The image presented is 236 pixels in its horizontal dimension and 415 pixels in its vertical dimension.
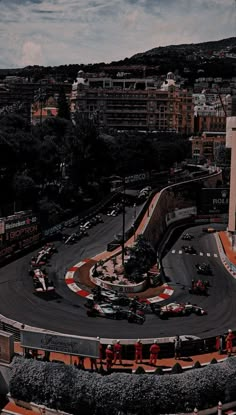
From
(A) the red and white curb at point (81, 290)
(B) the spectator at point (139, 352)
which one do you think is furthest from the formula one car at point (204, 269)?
(B) the spectator at point (139, 352)

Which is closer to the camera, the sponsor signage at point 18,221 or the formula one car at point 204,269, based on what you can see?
the sponsor signage at point 18,221

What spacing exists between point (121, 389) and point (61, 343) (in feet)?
11.8

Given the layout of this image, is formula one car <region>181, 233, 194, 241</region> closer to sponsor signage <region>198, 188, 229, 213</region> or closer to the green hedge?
sponsor signage <region>198, 188, 229, 213</region>

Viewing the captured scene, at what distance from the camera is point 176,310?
111 feet

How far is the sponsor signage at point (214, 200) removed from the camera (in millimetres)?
76312

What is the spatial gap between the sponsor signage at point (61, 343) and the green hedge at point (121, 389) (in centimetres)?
92

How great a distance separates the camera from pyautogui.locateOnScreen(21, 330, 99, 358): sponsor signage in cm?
2338

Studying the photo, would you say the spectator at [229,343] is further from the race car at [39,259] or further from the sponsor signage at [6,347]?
the race car at [39,259]

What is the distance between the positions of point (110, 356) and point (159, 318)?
30.7ft

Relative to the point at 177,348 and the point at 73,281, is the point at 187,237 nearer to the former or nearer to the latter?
the point at 73,281

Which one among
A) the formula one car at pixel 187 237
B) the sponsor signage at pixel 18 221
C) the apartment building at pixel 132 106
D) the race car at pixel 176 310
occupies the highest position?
the apartment building at pixel 132 106

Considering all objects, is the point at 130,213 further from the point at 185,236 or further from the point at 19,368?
the point at 19,368

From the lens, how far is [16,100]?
187250 millimetres

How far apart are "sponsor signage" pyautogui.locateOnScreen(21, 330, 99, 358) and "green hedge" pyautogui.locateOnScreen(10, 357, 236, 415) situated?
0.92m
